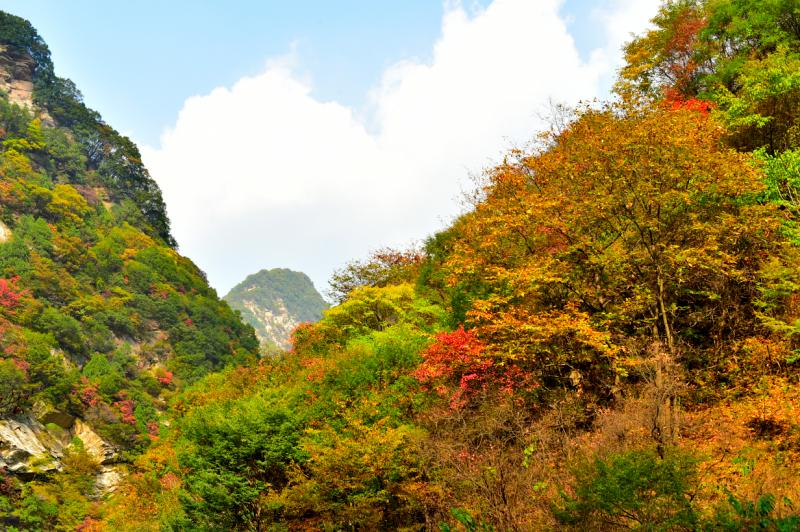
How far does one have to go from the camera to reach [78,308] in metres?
59.4

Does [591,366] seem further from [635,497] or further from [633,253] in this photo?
[635,497]

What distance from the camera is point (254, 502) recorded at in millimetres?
19203

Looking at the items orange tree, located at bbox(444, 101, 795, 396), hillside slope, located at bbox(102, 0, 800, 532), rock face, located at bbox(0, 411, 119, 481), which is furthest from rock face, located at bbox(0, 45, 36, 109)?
orange tree, located at bbox(444, 101, 795, 396)

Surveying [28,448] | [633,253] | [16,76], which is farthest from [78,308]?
[633,253]

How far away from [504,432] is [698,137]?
35.4ft

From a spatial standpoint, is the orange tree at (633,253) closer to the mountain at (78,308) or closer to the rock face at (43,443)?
the mountain at (78,308)

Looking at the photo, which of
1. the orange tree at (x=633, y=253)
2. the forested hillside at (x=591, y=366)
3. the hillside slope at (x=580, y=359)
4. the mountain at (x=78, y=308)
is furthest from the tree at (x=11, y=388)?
the orange tree at (x=633, y=253)

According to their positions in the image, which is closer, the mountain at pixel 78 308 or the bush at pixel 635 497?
the bush at pixel 635 497

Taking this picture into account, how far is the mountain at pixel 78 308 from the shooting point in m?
43.5

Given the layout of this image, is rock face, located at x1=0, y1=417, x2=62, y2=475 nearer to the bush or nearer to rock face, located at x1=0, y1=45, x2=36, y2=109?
the bush

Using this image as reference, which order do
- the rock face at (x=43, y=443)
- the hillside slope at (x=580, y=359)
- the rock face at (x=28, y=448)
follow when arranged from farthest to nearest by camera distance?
the rock face at (x=43, y=443) < the rock face at (x=28, y=448) < the hillside slope at (x=580, y=359)

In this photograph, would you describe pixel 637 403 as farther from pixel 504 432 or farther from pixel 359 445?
pixel 359 445

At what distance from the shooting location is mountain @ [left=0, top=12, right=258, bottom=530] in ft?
143

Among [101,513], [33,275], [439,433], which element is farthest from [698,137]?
[33,275]
